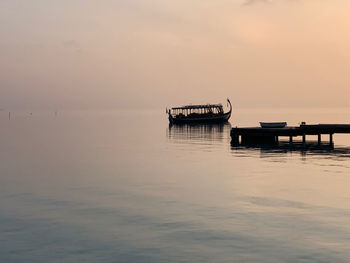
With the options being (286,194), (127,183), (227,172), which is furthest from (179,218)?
(227,172)

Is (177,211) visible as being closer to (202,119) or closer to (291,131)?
(291,131)

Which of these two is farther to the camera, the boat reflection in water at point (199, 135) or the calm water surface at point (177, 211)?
the boat reflection in water at point (199, 135)

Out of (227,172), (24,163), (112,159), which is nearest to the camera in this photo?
(227,172)

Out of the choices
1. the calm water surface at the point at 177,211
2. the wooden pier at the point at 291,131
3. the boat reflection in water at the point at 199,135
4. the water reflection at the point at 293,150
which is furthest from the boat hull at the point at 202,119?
the calm water surface at the point at 177,211

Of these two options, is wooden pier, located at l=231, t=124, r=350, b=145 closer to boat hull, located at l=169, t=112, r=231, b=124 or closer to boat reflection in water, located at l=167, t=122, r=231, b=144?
boat reflection in water, located at l=167, t=122, r=231, b=144

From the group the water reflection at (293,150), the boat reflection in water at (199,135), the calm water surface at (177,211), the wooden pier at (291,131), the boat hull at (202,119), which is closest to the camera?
the calm water surface at (177,211)

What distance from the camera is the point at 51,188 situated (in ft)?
105

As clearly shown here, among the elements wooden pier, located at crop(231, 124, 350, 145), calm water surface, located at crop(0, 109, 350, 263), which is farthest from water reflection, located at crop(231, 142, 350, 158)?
calm water surface, located at crop(0, 109, 350, 263)

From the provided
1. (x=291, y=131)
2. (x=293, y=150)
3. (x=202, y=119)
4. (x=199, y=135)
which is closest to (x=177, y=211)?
(x=293, y=150)

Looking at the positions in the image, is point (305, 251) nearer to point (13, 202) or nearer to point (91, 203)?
point (91, 203)

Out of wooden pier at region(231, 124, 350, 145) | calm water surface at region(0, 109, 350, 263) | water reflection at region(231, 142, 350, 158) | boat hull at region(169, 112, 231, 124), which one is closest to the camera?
calm water surface at region(0, 109, 350, 263)

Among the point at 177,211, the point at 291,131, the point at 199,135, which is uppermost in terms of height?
the point at 291,131

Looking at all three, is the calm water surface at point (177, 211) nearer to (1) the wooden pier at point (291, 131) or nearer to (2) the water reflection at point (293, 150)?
(2) the water reflection at point (293, 150)

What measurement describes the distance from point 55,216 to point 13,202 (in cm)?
469
